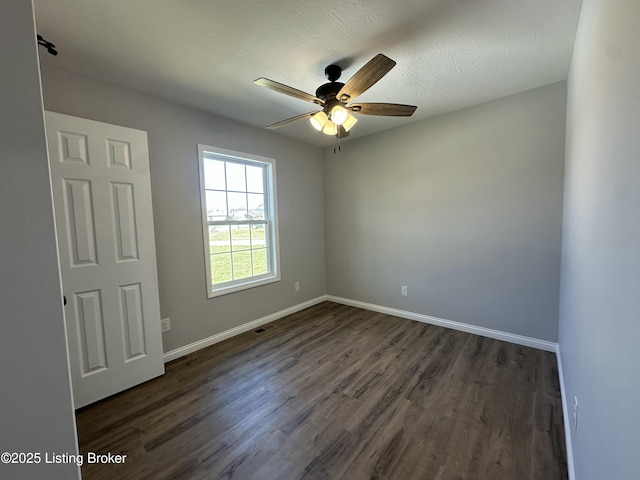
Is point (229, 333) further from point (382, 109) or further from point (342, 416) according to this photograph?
point (382, 109)

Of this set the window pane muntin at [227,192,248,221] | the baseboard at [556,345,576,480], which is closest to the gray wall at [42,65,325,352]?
the window pane muntin at [227,192,248,221]

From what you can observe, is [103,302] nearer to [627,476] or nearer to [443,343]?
[627,476]

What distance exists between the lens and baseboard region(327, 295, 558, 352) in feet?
8.31

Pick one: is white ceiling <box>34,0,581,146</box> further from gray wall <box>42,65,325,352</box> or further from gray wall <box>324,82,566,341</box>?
gray wall <box>324,82,566,341</box>

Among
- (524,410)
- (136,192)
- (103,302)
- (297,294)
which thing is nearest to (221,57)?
(136,192)

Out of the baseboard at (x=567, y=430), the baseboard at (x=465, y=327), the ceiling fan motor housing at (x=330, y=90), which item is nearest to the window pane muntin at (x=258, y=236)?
the baseboard at (x=465, y=327)

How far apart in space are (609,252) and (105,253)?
115 inches

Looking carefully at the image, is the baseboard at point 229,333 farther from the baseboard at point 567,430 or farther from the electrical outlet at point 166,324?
the baseboard at point 567,430

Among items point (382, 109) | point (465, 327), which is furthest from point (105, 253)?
point (465, 327)

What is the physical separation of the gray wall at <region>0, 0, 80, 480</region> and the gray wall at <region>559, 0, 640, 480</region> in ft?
5.28

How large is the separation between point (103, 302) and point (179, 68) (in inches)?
75.0

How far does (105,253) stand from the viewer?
6.57 ft

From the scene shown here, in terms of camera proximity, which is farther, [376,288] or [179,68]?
[376,288]

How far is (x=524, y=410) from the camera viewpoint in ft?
5.79
